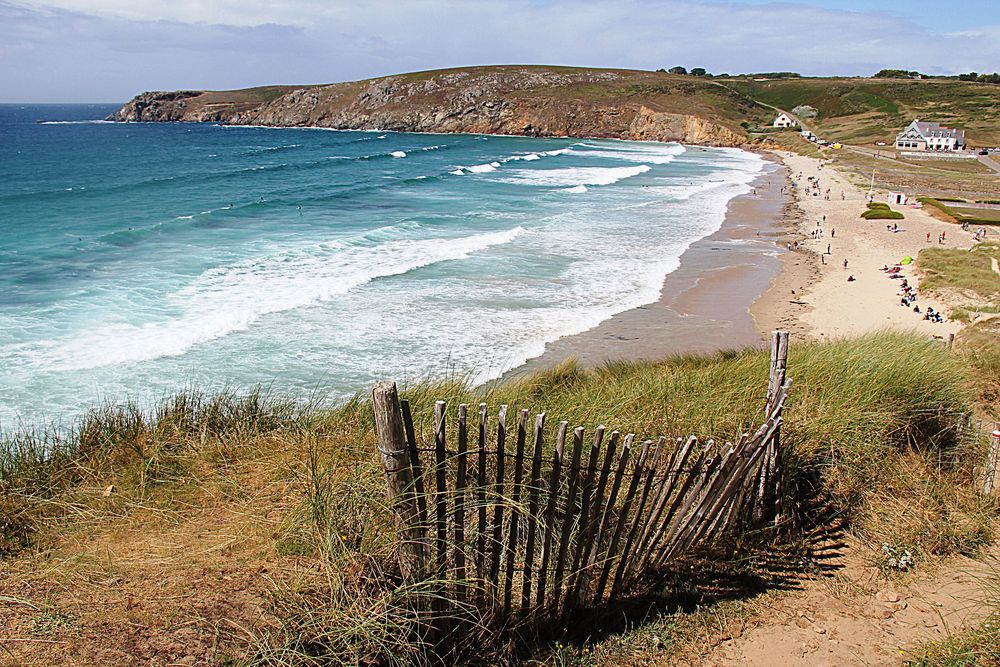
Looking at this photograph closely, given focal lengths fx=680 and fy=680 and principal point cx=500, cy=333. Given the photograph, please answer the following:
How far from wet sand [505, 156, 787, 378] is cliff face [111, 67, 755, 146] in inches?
2525

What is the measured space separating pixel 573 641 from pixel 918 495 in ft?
10.4

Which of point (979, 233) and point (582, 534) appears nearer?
point (582, 534)

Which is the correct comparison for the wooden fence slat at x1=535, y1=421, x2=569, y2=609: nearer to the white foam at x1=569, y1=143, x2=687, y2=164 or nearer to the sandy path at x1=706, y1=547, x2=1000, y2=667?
the sandy path at x1=706, y1=547, x2=1000, y2=667

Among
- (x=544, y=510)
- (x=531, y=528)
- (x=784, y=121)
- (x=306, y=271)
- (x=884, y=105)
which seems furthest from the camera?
(x=884, y=105)

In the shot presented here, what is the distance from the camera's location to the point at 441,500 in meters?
3.40

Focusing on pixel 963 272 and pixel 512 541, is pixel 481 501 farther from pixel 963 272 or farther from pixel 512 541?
pixel 963 272

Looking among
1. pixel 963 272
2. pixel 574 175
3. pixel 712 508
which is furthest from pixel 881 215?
pixel 712 508

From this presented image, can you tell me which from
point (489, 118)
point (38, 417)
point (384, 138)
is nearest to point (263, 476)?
point (38, 417)

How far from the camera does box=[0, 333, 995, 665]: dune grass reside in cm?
334

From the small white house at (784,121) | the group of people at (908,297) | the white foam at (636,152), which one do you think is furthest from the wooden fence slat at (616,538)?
the small white house at (784,121)

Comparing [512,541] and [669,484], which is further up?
[669,484]

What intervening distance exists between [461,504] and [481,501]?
0.12 m

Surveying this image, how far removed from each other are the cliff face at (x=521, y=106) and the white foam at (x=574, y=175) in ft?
120

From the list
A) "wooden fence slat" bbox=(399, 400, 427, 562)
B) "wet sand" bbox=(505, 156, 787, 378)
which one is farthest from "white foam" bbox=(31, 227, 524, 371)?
"wooden fence slat" bbox=(399, 400, 427, 562)
